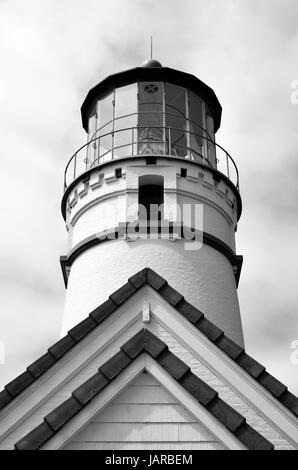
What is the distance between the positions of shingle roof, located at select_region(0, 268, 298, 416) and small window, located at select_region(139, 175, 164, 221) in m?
4.72

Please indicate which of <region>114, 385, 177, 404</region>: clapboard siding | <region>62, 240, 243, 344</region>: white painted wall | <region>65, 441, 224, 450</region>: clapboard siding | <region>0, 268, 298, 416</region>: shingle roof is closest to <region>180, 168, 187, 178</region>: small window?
<region>62, 240, 243, 344</region>: white painted wall

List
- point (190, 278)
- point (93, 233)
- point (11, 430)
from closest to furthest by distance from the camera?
point (11, 430) < point (190, 278) < point (93, 233)

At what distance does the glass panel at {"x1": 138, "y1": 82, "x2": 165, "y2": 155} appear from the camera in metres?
13.9

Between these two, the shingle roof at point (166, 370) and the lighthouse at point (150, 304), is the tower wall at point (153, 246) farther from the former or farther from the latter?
the shingle roof at point (166, 370)

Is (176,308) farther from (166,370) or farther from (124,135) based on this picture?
(124,135)

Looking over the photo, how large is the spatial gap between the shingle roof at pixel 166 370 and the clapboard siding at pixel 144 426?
240mm

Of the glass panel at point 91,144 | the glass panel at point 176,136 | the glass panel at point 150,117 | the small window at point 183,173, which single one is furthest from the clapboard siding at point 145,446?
the glass panel at point 91,144

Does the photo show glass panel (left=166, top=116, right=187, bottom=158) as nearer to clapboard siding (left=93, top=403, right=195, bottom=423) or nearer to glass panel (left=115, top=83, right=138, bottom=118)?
glass panel (left=115, top=83, right=138, bottom=118)

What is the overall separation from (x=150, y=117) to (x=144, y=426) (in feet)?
29.9

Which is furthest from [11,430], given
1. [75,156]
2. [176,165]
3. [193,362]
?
[75,156]

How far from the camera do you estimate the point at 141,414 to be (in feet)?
22.3
